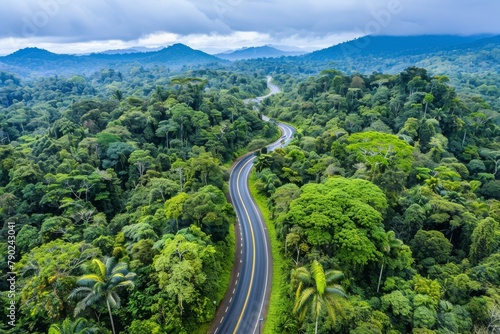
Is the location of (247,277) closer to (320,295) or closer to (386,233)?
(320,295)

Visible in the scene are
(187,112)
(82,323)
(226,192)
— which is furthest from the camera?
(187,112)

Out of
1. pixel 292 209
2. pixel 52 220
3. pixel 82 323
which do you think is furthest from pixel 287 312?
pixel 52 220

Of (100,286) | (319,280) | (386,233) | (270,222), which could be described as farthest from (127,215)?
(386,233)

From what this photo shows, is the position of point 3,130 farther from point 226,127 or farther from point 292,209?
point 292,209

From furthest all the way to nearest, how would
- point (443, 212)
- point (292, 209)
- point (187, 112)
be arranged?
1. point (187, 112)
2. point (443, 212)
3. point (292, 209)

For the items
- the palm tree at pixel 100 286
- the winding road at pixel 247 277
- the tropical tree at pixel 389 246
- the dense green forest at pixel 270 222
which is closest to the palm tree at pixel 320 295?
the dense green forest at pixel 270 222

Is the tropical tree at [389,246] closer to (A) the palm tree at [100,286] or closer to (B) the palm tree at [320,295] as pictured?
(B) the palm tree at [320,295]
